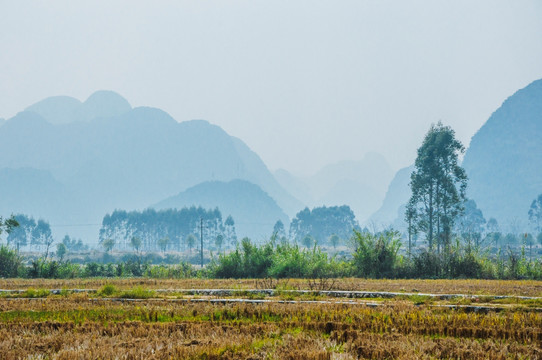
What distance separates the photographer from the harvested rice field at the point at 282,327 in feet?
27.0

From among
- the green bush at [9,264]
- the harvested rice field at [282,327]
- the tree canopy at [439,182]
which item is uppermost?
the tree canopy at [439,182]

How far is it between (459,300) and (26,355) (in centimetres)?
1134

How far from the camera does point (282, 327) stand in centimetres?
1110

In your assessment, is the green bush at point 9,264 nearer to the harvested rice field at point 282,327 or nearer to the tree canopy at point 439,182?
the harvested rice field at point 282,327

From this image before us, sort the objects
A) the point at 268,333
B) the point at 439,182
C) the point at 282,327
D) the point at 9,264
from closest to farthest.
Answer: the point at 268,333, the point at 282,327, the point at 9,264, the point at 439,182

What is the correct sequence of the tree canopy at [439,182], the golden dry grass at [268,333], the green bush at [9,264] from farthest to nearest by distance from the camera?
the tree canopy at [439,182] < the green bush at [9,264] < the golden dry grass at [268,333]

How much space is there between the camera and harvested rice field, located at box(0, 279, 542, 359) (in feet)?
27.0

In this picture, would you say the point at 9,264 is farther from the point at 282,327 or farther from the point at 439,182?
the point at 439,182

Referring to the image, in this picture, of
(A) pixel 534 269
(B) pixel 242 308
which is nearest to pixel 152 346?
(B) pixel 242 308

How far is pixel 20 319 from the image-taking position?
12578mm

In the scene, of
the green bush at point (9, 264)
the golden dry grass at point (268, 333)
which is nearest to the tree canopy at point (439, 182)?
the green bush at point (9, 264)

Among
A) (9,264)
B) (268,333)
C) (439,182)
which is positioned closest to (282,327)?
(268,333)

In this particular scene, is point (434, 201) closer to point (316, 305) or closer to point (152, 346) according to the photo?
point (316, 305)

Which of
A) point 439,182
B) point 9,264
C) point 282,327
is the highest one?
point 439,182
